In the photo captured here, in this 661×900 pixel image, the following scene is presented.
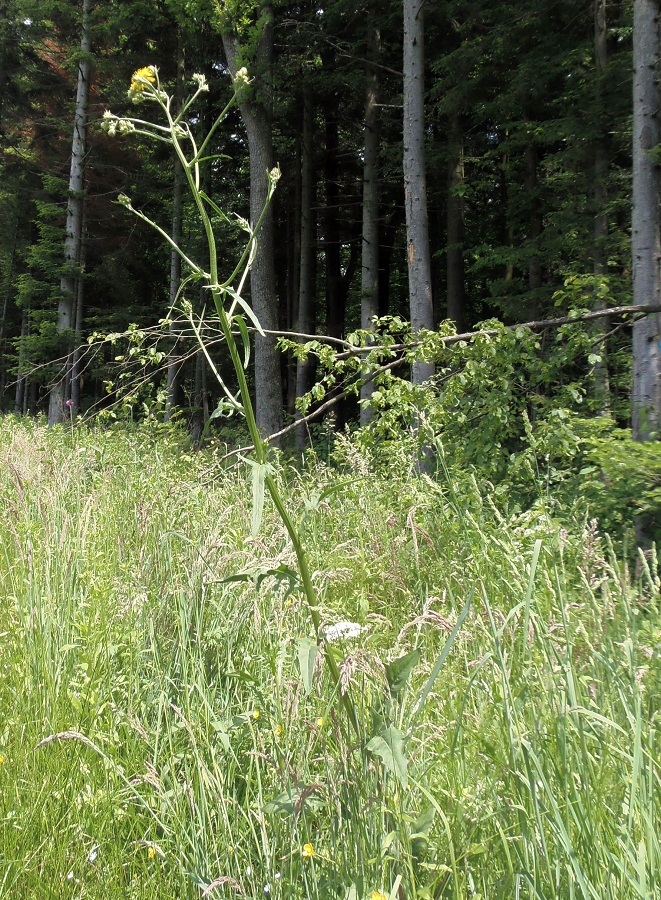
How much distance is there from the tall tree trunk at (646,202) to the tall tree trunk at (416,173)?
278 cm

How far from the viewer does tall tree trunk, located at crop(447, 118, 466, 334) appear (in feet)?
39.1

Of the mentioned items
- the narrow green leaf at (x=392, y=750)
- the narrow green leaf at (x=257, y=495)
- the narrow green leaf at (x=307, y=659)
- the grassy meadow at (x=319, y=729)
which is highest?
the narrow green leaf at (x=257, y=495)

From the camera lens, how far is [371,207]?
36.2 ft

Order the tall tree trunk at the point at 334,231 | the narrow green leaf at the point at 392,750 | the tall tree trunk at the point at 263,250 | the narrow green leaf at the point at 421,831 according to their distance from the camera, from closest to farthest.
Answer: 1. the narrow green leaf at the point at 392,750
2. the narrow green leaf at the point at 421,831
3. the tall tree trunk at the point at 263,250
4. the tall tree trunk at the point at 334,231

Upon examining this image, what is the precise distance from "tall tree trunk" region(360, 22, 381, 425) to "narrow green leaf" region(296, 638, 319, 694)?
30.0 ft

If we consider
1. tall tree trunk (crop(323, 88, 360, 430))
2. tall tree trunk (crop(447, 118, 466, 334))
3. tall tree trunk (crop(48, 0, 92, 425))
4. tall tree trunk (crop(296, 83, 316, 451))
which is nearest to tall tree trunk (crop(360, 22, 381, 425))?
tall tree trunk (crop(447, 118, 466, 334))

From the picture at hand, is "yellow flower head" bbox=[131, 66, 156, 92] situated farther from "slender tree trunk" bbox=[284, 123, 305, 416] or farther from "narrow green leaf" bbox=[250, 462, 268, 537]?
"slender tree trunk" bbox=[284, 123, 305, 416]

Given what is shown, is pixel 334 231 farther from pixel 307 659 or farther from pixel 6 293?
pixel 307 659

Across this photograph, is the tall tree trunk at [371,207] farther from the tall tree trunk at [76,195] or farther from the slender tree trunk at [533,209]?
the tall tree trunk at [76,195]

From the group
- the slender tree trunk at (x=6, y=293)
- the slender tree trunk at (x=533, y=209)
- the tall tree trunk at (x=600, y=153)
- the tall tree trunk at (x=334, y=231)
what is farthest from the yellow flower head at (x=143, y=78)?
the slender tree trunk at (x=6, y=293)

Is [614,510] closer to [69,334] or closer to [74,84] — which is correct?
[69,334]

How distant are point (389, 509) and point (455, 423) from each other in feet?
3.91

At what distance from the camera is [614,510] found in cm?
416

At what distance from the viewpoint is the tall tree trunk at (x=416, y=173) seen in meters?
7.32
